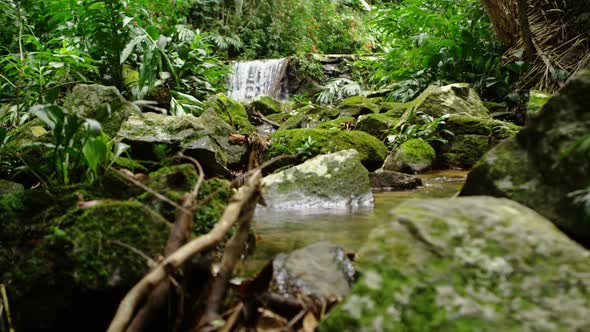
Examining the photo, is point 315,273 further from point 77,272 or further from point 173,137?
point 173,137

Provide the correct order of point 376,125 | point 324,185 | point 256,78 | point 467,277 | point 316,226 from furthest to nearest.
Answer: point 256,78 → point 376,125 → point 324,185 → point 316,226 → point 467,277

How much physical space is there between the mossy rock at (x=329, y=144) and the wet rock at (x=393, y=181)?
0.80 meters

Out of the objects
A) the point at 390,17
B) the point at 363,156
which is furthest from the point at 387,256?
the point at 390,17

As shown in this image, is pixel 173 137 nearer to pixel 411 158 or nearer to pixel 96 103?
pixel 96 103

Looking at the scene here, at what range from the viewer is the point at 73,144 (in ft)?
6.39

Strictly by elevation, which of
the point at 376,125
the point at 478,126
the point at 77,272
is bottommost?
the point at 77,272

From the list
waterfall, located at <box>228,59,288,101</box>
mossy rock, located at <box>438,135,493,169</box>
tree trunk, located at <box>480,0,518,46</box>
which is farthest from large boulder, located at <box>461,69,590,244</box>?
waterfall, located at <box>228,59,288,101</box>

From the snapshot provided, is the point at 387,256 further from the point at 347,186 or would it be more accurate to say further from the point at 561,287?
the point at 347,186

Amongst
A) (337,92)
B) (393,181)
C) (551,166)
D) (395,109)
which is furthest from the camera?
(337,92)

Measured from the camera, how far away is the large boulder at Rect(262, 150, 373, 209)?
3564 mm

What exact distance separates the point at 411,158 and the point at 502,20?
12.5 ft

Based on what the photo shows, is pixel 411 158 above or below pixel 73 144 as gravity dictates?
below

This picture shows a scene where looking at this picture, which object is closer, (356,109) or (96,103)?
(96,103)

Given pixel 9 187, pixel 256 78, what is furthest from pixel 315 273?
pixel 256 78
